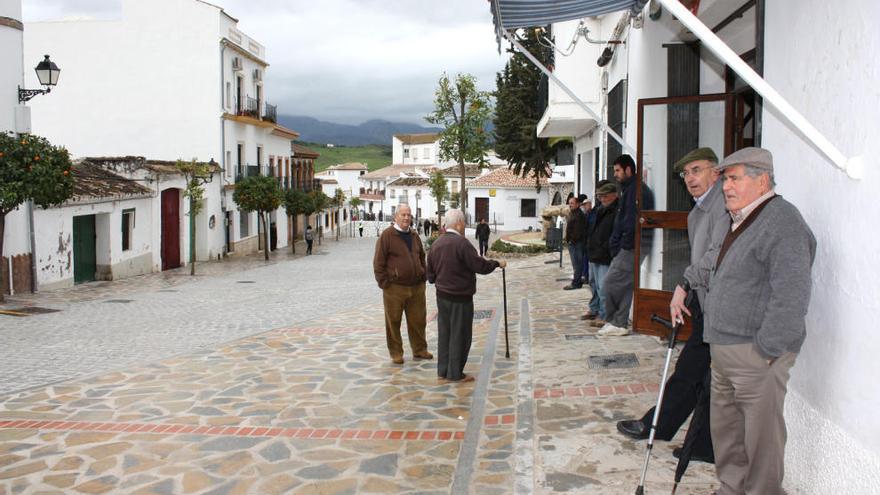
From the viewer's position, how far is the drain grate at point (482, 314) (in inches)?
452

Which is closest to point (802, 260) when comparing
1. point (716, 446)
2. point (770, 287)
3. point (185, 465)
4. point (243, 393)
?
point (770, 287)

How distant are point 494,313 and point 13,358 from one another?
6542mm

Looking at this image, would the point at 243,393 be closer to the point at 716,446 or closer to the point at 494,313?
the point at 716,446

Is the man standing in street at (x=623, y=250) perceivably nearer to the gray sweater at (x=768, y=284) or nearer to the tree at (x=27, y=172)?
the gray sweater at (x=768, y=284)

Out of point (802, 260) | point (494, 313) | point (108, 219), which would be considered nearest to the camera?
point (802, 260)

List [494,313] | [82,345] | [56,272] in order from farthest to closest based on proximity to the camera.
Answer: [56,272] < [494,313] < [82,345]

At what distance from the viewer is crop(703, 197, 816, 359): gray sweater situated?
3398mm

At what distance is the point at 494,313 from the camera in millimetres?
11844

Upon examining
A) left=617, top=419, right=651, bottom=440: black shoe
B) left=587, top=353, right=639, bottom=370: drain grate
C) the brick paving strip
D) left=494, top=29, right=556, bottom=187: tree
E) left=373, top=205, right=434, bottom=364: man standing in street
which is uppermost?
left=494, top=29, right=556, bottom=187: tree

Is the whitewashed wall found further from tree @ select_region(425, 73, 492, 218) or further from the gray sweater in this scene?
tree @ select_region(425, 73, 492, 218)

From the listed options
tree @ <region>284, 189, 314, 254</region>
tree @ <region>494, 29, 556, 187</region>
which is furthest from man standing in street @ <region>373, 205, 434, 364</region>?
tree @ <region>284, 189, 314, 254</region>

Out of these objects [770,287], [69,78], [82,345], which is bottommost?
[82,345]

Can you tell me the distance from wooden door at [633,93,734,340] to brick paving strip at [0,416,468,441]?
7.65 feet

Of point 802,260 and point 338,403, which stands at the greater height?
point 802,260
